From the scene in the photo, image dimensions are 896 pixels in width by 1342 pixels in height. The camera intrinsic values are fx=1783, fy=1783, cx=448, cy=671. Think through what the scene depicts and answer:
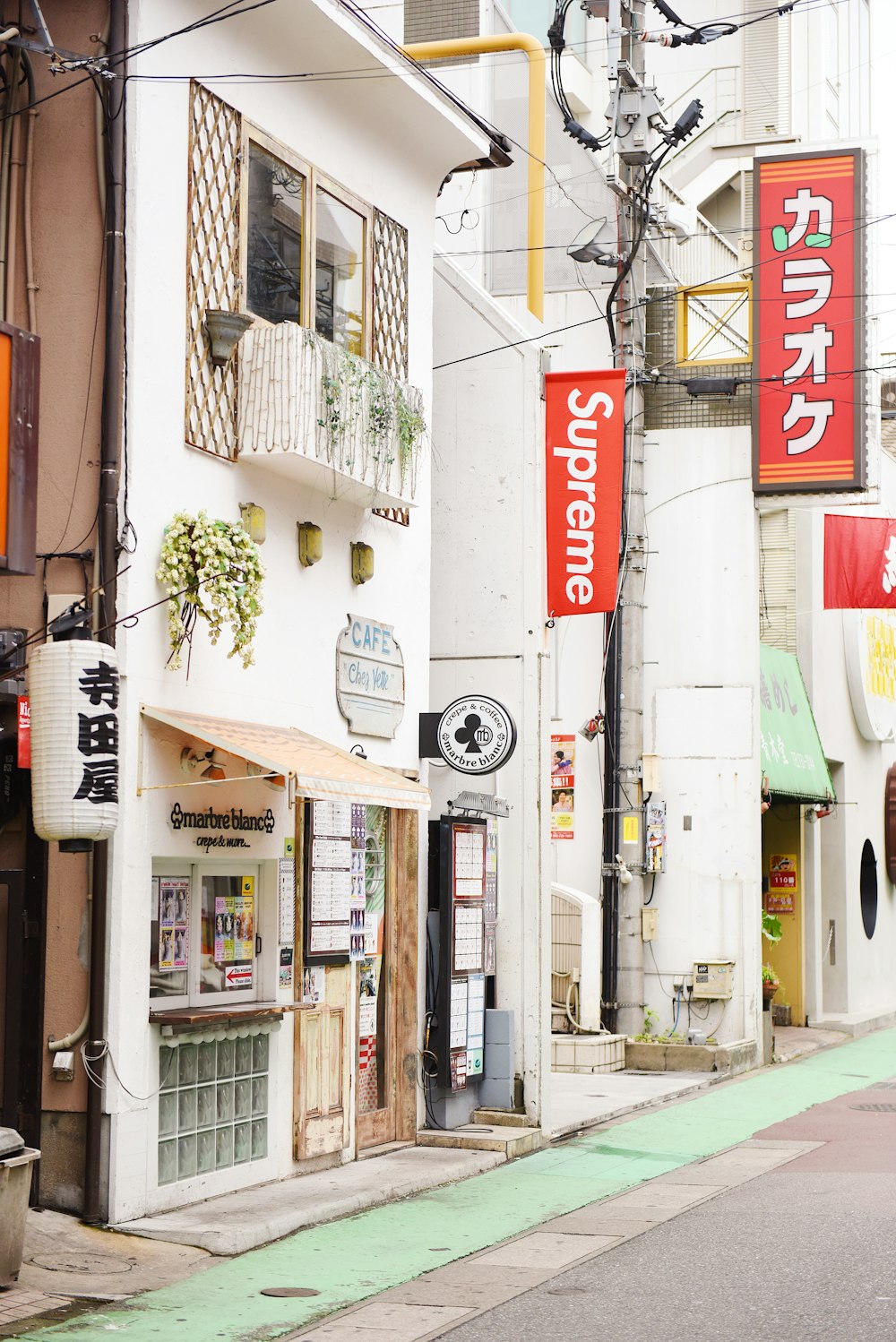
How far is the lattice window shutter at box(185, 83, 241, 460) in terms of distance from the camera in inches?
440

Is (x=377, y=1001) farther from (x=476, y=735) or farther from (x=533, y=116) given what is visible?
(x=533, y=116)

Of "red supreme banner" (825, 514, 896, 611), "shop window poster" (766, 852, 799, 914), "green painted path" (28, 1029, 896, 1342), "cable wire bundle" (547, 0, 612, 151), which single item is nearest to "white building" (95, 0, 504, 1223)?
"green painted path" (28, 1029, 896, 1342)

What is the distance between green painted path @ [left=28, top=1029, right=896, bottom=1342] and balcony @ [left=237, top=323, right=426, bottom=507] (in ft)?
15.9

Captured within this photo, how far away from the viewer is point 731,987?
2055 centimetres

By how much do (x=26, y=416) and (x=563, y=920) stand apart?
11.7 metres

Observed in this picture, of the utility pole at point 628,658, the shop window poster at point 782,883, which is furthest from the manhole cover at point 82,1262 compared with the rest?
the shop window poster at point 782,883

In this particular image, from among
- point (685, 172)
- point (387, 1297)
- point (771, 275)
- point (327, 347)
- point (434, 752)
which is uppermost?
point (685, 172)

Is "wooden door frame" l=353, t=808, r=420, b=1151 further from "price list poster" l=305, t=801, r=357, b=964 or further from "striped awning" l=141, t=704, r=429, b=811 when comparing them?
"striped awning" l=141, t=704, r=429, b=811

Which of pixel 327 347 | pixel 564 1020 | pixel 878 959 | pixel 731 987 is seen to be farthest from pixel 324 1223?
pixel 878 959

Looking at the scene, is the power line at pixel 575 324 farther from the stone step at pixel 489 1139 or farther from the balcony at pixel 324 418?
the stone step at pixel 489 1139

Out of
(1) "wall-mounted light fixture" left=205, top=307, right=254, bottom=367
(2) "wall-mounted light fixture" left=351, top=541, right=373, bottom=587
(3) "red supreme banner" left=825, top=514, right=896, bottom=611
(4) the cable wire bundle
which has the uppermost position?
(4) the cable wire bundle

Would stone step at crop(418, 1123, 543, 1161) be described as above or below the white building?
below

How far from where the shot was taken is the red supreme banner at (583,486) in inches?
629

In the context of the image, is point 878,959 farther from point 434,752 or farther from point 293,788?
point 293,788
